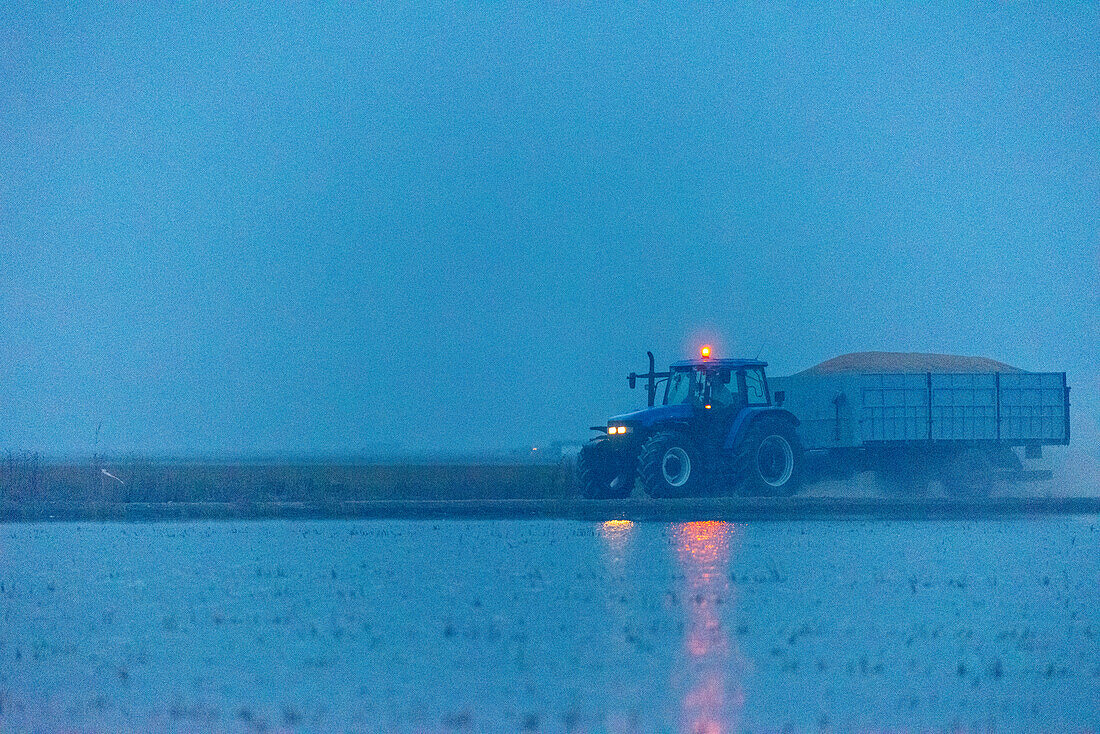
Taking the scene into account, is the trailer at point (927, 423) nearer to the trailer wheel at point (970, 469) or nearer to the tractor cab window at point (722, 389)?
the trailer wheel at point (970, 469)

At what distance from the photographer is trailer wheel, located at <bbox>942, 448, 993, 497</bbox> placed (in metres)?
26.9

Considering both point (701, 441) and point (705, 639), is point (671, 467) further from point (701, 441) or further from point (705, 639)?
point (705, 639)

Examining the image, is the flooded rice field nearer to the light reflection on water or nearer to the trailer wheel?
the light reflection on water

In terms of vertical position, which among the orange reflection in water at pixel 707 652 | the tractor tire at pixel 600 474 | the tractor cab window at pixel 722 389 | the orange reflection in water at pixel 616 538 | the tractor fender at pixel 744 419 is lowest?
the orange reflection in water at pixel 707 652

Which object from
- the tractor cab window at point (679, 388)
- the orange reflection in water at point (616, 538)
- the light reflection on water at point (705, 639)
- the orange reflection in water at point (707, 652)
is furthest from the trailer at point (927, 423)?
the orange reflection in water at point (707, 652)

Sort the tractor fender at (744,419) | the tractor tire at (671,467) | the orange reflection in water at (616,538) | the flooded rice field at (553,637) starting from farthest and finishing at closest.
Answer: the tractor fender at (744,419) < the tractor tire at (671,467) < the orange reflection in water at (616,538) < the flooded rice field at (553,637)

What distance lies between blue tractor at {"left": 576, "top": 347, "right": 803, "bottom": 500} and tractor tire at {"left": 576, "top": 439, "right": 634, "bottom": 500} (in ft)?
0.06

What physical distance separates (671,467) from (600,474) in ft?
5.04

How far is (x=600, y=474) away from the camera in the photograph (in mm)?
25109

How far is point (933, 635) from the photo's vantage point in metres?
9.59

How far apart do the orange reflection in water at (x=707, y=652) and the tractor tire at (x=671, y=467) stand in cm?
777

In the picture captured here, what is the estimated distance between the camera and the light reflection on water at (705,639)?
7145mm

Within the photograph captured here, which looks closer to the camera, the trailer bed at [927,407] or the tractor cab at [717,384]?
the tractor cab at [717,384]

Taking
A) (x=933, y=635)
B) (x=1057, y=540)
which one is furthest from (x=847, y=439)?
(x=933, y=635)
